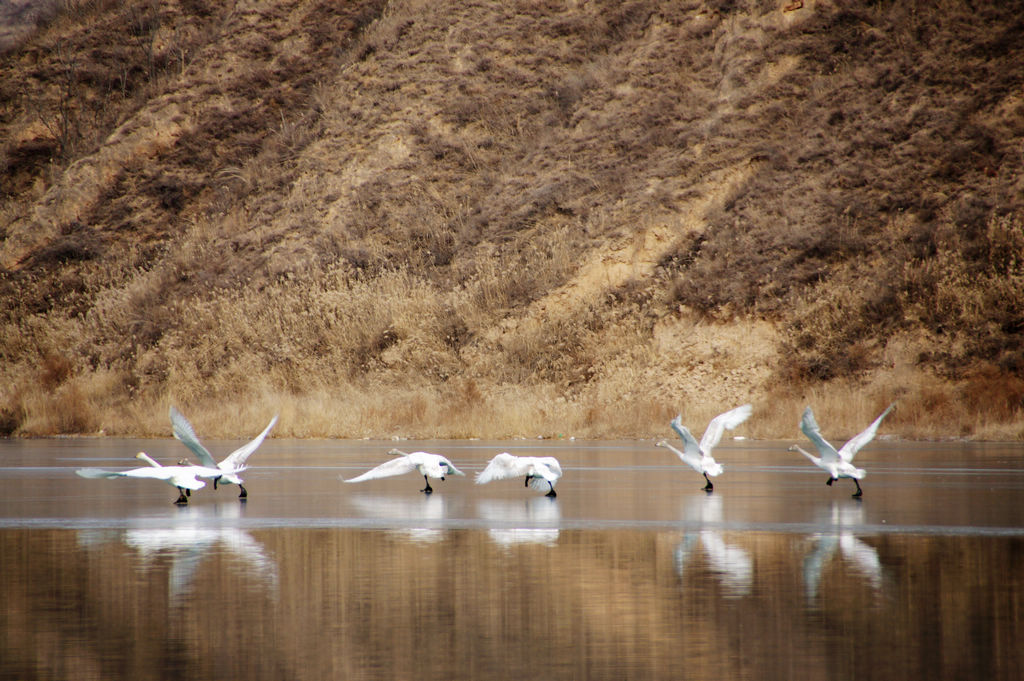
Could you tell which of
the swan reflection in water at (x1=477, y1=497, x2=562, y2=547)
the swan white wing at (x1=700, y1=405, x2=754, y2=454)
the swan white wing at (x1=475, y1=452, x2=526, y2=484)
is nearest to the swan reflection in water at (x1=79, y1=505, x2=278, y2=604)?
Result: the swan reflection in water at (x1=477, y1=497, x2=562, y2=547)

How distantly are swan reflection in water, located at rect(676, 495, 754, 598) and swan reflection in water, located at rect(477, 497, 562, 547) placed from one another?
111 centimetres

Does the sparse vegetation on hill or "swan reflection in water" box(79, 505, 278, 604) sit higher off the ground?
the sparse vegetation on hill

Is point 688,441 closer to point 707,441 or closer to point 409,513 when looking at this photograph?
point 707,441

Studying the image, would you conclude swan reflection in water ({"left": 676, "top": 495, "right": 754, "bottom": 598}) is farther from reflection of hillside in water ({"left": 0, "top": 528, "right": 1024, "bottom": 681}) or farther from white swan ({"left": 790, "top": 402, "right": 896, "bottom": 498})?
white swan ({"left": 790, "top": 402, "right": 896, "bottom": 498})

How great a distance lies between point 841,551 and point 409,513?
15.3 feet

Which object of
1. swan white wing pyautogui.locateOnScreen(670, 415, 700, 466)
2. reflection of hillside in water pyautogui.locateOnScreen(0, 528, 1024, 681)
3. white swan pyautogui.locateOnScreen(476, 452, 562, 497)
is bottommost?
reflection of hillside in water pyautogui.locateOnScreen(0, 528, 1024, 681)

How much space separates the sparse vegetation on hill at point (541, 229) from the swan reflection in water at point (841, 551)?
1698 cm

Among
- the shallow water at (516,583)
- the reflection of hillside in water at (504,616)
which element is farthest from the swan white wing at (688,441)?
the reflection of hillside in water at (504,616)

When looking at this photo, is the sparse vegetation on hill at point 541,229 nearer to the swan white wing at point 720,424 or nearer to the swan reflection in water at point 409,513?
the swan white wing at point 720,424

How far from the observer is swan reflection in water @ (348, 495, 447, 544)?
10.8 metres

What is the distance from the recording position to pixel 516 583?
7.98 metres

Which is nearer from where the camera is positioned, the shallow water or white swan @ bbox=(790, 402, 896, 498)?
the shallow water

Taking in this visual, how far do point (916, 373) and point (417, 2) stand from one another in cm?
2564

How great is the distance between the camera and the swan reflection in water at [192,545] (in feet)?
27.1
